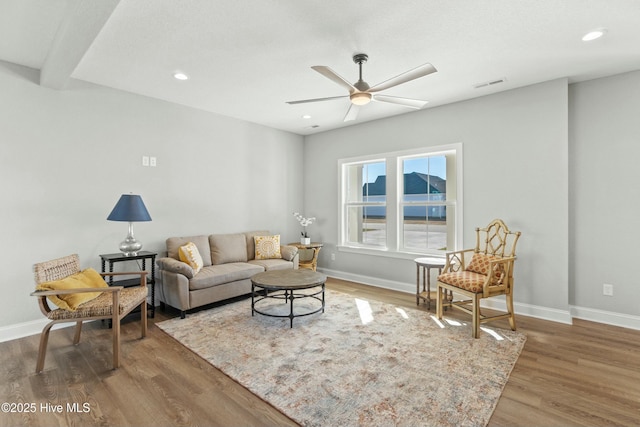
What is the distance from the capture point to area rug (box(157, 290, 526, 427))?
1963 mm

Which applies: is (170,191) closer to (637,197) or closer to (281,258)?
(281,258)

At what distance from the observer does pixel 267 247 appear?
4.94m

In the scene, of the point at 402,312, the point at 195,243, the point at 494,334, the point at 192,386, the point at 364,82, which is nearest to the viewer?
the point at 192,386

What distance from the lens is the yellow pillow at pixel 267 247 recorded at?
4906 millimetres

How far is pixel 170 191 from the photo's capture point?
14.1ft

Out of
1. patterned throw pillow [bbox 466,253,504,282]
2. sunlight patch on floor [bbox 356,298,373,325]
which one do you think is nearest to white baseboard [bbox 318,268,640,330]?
patterned throw pillow [bbox 466,253,504,282]

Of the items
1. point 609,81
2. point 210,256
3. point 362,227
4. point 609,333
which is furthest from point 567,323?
point 210,256

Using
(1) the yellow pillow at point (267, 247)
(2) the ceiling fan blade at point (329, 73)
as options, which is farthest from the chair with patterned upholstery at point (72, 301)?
(2) the ceiling fan blade at point (329, 73)

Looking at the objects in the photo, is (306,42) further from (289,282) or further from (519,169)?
→ (519,169)

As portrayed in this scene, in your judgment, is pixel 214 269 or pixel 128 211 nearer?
pixel 128 211

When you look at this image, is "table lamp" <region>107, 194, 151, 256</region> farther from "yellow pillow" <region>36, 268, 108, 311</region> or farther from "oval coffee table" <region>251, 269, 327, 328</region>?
"oval coffee table" <region>251, 269, 327, 328</region>

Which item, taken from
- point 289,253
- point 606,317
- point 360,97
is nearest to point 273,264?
point 289,253

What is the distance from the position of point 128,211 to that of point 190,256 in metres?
0.89

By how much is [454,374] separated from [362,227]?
345cm
